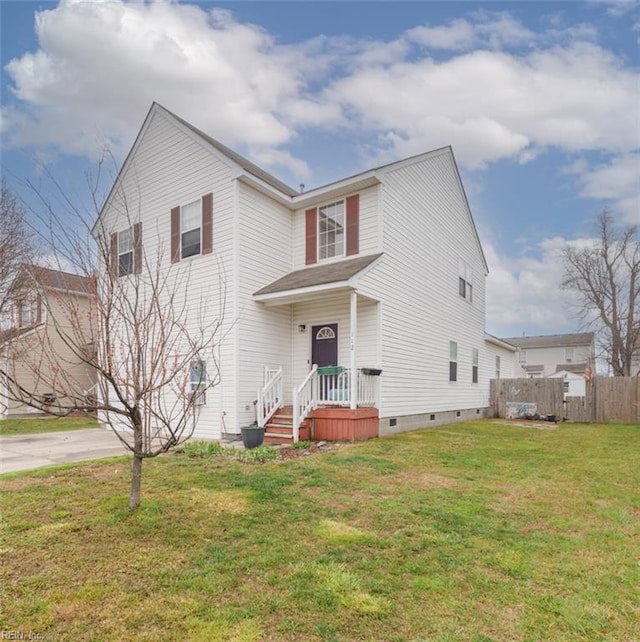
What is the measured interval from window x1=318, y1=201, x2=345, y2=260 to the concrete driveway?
7.09 meters

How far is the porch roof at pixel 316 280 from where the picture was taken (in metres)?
9.93

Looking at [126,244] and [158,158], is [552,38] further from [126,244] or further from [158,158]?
[126,244]

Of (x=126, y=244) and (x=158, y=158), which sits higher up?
(x=158, y=158)

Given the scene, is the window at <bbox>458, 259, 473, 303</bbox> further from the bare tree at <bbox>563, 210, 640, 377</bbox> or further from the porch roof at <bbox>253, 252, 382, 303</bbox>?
the bare tree at <bbox>563, 210, 640, 377</bbox>

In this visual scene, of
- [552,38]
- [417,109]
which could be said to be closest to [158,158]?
[417,109]

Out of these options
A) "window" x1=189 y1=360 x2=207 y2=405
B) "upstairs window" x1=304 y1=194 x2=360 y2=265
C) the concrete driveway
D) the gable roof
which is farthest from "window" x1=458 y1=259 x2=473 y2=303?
the concrete driveway

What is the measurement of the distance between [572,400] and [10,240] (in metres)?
21.6

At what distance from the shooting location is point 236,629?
253 cm

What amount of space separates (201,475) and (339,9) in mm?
10807

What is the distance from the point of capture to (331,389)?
1038cm

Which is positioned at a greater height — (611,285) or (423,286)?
(611,285)

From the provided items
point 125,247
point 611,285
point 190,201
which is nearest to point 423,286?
point 190,201

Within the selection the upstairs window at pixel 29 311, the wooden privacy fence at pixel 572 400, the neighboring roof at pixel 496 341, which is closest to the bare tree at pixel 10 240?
the upstairs window at pixel 29 311

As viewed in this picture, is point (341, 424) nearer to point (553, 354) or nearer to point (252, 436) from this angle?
point (252, 436)
